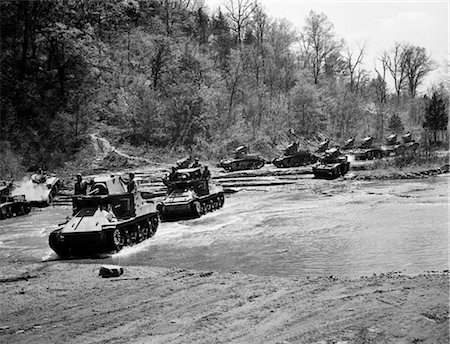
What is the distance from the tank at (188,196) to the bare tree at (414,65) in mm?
73074

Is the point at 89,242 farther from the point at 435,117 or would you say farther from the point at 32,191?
the point at 435,117

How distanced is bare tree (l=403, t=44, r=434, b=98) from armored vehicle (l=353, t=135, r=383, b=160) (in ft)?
143

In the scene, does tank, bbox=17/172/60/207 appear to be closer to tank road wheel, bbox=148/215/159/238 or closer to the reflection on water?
the reflection on water

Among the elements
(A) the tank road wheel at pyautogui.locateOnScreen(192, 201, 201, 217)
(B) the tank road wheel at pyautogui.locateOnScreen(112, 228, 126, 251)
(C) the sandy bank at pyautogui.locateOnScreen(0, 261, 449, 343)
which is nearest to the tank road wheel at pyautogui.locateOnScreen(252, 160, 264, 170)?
(A) the tank road wheel at pyautogui.locateOnScreen(192, 201, 201, 217)

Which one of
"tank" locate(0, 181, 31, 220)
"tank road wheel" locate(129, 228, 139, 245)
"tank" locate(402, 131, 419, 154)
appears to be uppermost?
"tank" locate(402, 131, 419, 154)

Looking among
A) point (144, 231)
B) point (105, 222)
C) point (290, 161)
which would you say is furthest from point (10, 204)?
point (290, 161)

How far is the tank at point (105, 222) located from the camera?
1521 centimetres

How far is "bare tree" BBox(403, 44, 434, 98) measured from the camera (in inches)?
3440

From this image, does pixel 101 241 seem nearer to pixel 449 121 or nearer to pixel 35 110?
pixel 35 110

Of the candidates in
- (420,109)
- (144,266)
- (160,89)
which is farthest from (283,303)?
(420,109)

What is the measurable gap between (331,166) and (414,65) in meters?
61.6

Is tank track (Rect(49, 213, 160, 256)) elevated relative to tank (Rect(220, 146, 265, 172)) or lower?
lower

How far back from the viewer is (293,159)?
42.5 metres

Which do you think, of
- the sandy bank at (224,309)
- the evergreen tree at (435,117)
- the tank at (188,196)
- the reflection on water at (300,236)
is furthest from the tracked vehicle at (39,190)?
the evergreen tree at (435,117)
